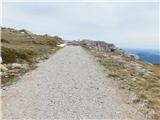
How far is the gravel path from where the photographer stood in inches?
714

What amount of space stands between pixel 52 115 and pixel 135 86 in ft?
35.2

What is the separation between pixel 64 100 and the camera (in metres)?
21.4

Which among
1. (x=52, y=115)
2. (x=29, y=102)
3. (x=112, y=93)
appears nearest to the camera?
(x=52, y=115)

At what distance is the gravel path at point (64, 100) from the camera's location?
18.1m

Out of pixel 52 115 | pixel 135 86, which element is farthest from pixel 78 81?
pixel 52 115

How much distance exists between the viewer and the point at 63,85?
88.6 feet

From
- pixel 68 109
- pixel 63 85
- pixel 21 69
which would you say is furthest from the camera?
pixel 21 69

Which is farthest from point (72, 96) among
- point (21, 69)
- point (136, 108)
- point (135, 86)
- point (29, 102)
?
point (21, 69)

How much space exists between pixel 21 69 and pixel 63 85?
33.7 feet

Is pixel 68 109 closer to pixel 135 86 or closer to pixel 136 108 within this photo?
pixel 136 108

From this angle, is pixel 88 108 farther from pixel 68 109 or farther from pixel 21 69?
pixel 21 69

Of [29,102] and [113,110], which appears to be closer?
[113,110]

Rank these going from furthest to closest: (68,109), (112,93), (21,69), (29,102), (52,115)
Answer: (21,69)
(112,93)
(29,102)
(68,109)
(52,115)

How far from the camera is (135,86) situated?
88.7ft
